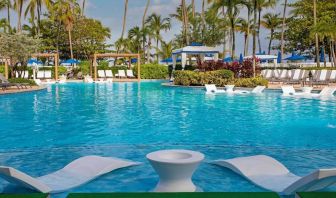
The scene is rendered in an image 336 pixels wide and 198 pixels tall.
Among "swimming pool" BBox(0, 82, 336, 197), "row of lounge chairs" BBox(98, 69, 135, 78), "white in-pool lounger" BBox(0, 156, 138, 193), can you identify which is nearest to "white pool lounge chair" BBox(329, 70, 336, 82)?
"swimming pool" BBox(0, 82, 336, 197)

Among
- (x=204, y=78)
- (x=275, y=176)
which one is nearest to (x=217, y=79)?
(x=204, y=78)

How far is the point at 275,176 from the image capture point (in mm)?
5855

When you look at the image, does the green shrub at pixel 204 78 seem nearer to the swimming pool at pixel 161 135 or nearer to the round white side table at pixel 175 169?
the swimming pool at pixel 161 135

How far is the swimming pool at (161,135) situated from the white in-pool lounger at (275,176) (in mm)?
142

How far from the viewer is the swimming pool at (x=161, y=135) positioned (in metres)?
6.38

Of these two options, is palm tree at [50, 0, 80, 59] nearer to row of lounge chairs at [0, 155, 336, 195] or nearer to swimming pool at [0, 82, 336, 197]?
swimming pool at [0, 82, 336, 197]

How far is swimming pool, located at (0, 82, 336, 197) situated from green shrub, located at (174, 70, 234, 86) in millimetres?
8689

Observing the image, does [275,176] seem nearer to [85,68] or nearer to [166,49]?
[85,68]

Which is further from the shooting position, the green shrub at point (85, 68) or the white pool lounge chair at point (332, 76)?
the green shrub at point (85, 68)

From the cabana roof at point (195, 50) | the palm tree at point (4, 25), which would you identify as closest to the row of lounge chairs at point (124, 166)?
the cabana roof at point (195, 50)

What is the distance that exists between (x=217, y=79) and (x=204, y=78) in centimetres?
90

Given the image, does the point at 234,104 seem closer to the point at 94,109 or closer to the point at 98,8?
the point at 94,109

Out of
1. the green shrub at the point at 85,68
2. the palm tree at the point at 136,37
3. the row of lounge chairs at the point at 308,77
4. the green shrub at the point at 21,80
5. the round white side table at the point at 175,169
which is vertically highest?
the palm tree at the point at 136,37

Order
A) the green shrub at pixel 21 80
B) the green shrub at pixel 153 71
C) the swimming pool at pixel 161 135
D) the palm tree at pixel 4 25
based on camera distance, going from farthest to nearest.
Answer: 1. the palm tree at pixel 4 25
2. the green shrub at pixel 153 71
3. the green shrub at pixel 21 80
4. the swimming pool at pixel 161 135
